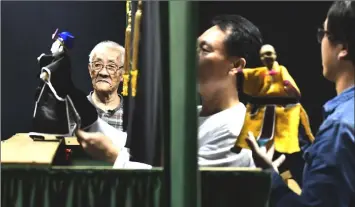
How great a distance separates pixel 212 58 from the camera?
1427 mm

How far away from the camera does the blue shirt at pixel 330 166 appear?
4.35ft

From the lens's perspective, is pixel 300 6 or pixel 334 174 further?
pixel 300 6

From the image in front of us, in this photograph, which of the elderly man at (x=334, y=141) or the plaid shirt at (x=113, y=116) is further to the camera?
the plaid shirt at (x=113, y=116)

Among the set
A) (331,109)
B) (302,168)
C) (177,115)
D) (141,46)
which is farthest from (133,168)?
(331,109)

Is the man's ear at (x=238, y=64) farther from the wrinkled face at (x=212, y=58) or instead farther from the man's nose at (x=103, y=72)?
the man's nose at (x=103, y=72)

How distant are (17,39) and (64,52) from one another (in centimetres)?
16

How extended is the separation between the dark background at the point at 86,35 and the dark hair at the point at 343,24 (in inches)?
1.1

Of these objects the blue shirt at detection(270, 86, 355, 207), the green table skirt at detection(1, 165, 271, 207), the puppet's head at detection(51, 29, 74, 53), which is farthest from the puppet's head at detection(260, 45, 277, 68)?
the puppet's head at detection(51, 29, 74, 53)

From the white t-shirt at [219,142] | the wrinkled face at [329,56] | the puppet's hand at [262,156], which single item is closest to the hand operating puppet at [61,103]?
the white t-shirt at [219,142]

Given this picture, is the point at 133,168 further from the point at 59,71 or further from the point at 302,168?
the point at 302,168

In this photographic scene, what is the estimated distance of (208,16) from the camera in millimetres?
1415

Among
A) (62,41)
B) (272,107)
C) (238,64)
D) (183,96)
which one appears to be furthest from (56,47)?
(272,107)

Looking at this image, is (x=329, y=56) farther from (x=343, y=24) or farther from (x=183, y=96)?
(x=183, y=96)

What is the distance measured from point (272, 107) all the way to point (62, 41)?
0.70 m
